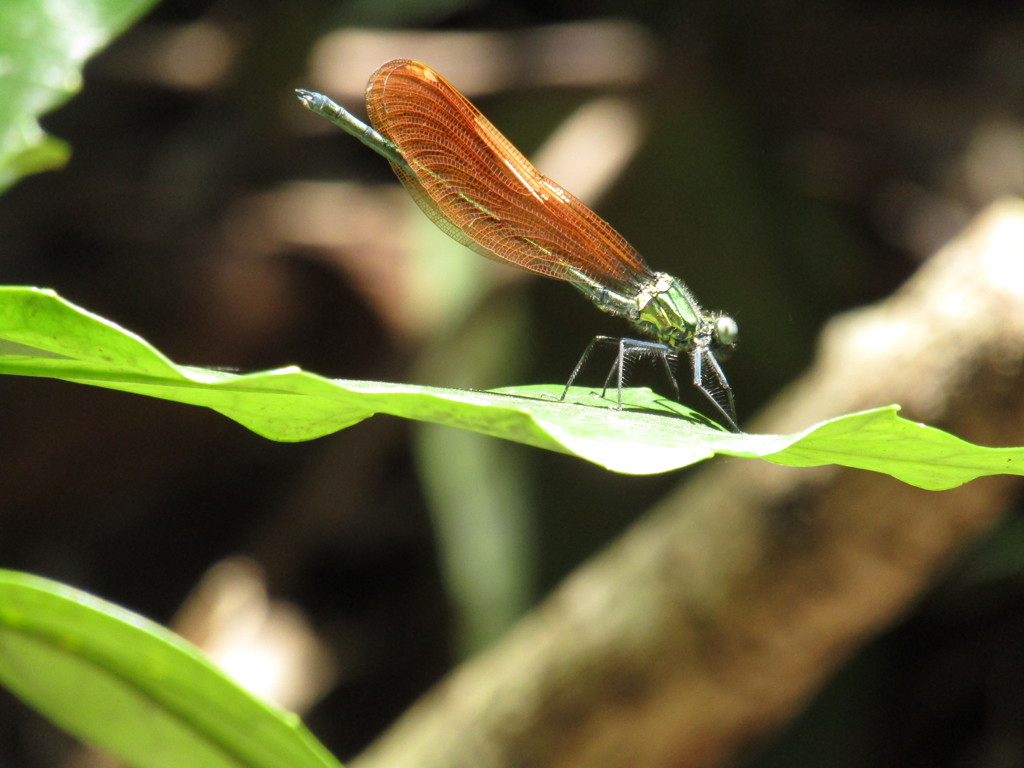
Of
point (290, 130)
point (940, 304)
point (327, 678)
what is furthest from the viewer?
point (290, 130)

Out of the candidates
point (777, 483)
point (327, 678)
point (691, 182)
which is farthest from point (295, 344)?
point (777, 483)

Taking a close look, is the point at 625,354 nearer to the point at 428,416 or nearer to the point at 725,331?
the point at 725,331

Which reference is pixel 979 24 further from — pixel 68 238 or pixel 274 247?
pixel 68 238

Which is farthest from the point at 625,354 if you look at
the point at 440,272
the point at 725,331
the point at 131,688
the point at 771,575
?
the point at 440,272

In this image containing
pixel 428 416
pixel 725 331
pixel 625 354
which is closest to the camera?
pixel 428 416

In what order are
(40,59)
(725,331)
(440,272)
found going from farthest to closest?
(440,272)
(725,331)
(40,59)

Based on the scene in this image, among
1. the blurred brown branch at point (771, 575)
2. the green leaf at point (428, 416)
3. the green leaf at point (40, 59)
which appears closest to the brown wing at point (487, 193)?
the green leaf at point (40, 59)
